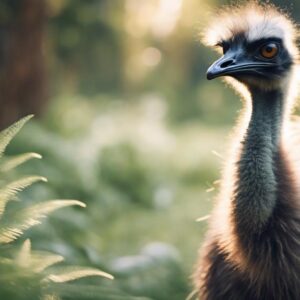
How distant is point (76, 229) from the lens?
720cm

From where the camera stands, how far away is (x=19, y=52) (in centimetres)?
1146

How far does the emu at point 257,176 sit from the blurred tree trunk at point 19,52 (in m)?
6.46

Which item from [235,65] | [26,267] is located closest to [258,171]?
[235,65]

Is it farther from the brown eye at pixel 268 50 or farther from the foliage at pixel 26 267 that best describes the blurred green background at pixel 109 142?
the foliage at pixel 26 267

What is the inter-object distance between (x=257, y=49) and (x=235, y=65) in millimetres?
176

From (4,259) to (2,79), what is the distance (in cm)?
787

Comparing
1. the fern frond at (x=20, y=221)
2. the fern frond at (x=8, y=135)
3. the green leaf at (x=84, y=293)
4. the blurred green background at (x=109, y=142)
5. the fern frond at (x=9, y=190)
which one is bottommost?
the green leaf at (x=84, y=293)

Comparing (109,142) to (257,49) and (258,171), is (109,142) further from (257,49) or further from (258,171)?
(258,171)

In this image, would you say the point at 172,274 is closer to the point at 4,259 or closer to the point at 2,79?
the point at 4,259

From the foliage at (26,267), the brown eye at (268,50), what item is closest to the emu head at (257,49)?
the brown eye at (268,50)

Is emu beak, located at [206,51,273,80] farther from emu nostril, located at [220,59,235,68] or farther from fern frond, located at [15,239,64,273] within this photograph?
fern frond, located at [15,239,64,273]

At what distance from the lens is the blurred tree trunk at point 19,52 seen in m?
11.2

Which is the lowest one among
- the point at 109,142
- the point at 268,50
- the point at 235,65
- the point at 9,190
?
the point at 9,190

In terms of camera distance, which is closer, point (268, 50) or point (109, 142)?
point (268, 50)
